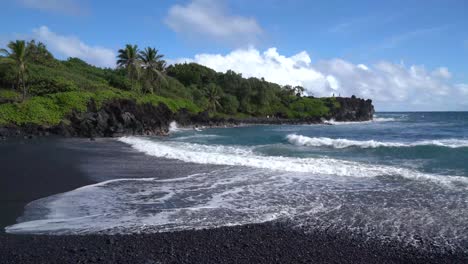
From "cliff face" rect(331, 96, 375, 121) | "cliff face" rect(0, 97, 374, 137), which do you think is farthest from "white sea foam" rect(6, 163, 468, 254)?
"cliff face" rect(331, 96, 375, 121)

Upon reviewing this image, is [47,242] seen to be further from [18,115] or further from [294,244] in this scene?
[18,115]

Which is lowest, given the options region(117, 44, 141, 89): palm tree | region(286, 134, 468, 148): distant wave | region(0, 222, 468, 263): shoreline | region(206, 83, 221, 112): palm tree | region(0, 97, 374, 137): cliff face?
region(0, 222, 468, 263): shoreline

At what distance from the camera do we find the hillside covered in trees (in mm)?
34750

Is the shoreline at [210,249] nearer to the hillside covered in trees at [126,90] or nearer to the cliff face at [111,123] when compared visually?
the cliff face at [111,123]

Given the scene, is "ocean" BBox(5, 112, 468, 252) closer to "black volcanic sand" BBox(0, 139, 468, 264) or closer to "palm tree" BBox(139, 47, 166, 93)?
"black volcanic sand" BBox(0, 139, 468, 264)

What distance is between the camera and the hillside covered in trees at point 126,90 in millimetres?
34750

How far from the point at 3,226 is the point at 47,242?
179cm

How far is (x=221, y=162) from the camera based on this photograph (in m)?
17.7

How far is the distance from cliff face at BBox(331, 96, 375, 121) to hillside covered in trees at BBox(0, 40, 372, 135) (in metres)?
1.91

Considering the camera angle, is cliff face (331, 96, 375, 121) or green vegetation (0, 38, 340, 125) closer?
green vegetation (0, 38, 340, 125)

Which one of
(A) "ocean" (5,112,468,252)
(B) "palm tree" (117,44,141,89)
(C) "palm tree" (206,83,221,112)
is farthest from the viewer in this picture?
(C) "palm tree" (206,83,221,112)

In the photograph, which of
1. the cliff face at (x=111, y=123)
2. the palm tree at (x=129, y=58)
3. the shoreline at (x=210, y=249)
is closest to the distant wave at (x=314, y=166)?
the shoreline at (x=210, y=249)

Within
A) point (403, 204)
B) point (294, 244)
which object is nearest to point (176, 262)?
point (294, 244)

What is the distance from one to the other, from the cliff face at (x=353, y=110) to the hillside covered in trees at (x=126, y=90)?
6.26 ft
